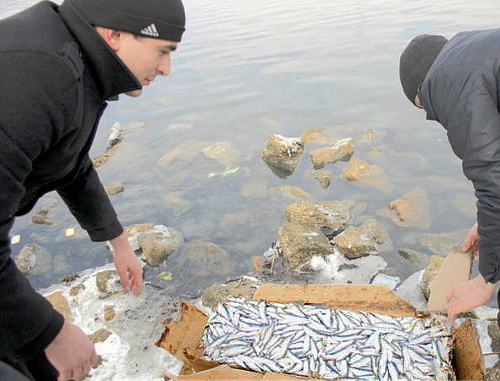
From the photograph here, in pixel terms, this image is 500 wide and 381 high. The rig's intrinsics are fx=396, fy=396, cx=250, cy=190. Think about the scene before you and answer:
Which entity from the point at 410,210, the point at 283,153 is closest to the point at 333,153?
the point at 283,153

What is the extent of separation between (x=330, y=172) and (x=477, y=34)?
467 centimetres

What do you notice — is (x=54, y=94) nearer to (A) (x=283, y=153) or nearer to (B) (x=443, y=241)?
(B) (x=443, y=241)

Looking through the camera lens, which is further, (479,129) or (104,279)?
(104,279)

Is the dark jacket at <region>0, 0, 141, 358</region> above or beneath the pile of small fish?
above

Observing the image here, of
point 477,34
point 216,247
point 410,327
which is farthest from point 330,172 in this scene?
point 477,34

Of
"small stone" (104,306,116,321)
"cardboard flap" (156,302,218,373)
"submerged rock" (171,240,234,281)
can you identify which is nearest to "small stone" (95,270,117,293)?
"small stone" (104,306,116,321)

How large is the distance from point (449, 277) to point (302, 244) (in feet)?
5.79

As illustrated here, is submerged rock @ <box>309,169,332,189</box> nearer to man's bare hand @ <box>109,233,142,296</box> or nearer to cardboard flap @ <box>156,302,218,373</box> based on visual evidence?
cardboard flap @ <box>156,302,218,373</box>

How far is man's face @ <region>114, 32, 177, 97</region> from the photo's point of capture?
184cm

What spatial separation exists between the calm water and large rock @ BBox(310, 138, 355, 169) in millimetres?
205

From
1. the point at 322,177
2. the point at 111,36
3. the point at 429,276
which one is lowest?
the point at 322,177

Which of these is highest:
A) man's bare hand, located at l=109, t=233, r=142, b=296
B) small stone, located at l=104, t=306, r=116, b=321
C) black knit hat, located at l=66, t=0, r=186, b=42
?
black knit hat, located at l=66, t=0, r=186, b=42

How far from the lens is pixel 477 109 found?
2.29m

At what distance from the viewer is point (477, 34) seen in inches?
98.4
